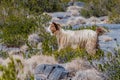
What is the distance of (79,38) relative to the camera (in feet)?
39.0

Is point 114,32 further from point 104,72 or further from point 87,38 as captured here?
point 104,72

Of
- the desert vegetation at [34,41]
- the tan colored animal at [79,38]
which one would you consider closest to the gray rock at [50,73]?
the desert vegetation at [34,41]

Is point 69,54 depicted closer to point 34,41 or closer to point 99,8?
point 34,41

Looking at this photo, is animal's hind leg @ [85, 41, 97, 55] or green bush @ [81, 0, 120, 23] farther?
green bush @ [81, 0, 120, 23]

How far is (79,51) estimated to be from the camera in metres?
11.2

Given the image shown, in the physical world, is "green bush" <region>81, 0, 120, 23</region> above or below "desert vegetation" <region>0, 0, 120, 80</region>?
below

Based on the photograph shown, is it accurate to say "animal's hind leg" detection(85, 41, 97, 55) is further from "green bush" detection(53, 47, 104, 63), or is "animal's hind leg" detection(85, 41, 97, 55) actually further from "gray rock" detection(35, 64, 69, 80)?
"gray rock" detection(35, 64, 69, 80)

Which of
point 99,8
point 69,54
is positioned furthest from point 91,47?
point 99,8

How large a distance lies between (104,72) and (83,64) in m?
1.18

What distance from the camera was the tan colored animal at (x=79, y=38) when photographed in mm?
11898

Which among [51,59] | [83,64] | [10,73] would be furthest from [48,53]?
[10,73]

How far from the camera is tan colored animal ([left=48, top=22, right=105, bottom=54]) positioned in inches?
468

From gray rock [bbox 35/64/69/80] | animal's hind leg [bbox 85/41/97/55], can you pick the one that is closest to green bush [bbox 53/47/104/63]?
animal's hind leg [bbox 85/41/97/55]

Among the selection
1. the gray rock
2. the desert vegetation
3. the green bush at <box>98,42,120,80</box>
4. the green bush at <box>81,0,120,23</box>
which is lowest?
the green bush at <box>81,0,120,23</box>
